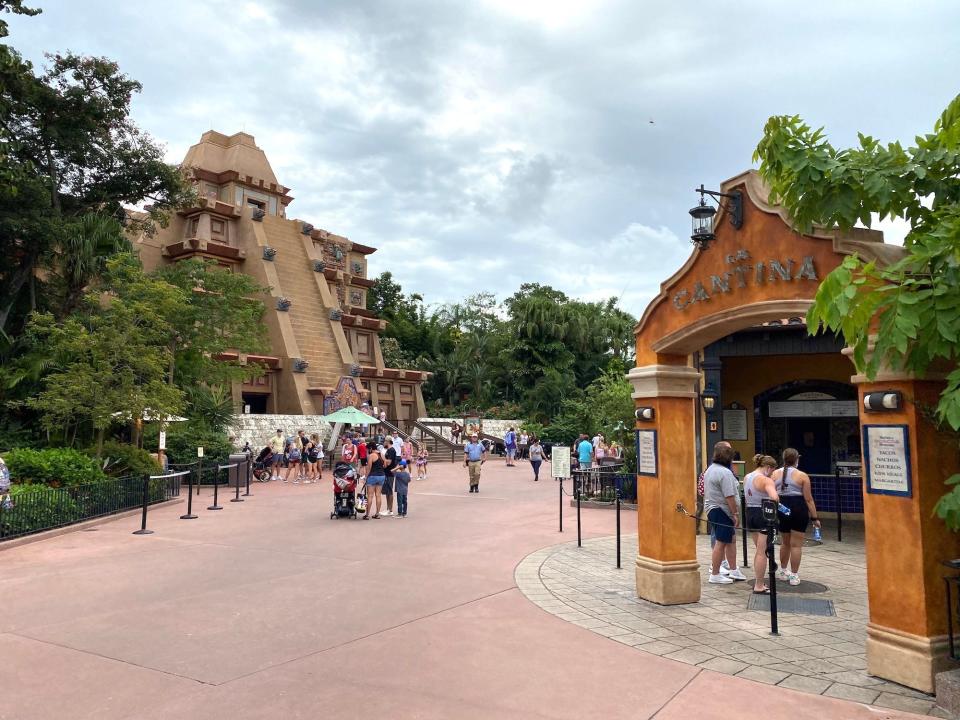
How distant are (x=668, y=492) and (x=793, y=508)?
1.75 metres

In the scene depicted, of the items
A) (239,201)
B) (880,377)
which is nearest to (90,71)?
(239,201)

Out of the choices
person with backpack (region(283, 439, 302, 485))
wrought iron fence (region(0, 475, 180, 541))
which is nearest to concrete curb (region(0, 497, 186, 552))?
wrought iron fence (region(0, 475, 180, 541))

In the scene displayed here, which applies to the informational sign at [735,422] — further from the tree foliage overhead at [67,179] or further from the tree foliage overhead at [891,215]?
the tree foliage overhead at [67,179]

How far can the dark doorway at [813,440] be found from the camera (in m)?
16.6

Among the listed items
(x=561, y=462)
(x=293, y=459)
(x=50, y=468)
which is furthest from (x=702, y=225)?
(x=293, y=459)

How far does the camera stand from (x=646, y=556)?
7.92m

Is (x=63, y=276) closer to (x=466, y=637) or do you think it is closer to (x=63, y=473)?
(x=63, y=473)

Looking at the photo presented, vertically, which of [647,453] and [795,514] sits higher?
[647,453]

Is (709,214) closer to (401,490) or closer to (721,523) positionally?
(721,523)

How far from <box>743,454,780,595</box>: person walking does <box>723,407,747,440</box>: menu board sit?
747cm

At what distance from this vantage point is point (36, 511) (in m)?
11.9

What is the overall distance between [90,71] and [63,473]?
598 inches

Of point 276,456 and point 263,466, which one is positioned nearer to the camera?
point 263,466

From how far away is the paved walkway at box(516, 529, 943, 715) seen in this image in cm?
534
